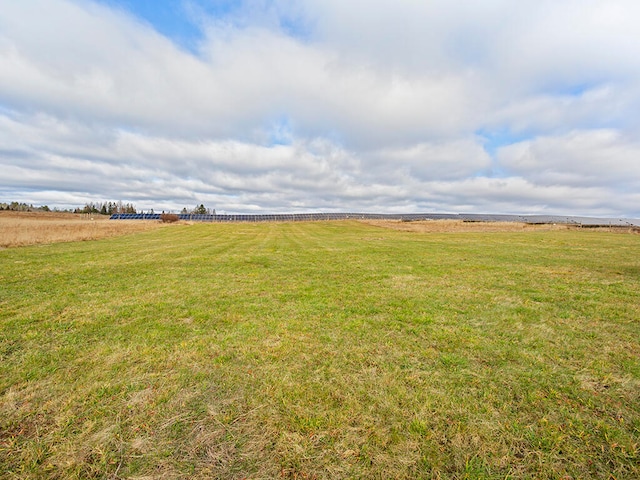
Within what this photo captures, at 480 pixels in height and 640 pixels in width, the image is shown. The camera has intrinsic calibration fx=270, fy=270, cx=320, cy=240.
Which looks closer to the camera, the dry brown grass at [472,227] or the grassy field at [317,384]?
the grassy field at [317,384]

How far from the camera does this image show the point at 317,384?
14.0 ft

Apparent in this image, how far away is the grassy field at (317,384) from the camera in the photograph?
117 inches

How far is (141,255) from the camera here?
1673 centimetres

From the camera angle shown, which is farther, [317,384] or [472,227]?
[472,227]

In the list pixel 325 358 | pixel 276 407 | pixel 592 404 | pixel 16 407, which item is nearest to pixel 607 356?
pixel 592 404

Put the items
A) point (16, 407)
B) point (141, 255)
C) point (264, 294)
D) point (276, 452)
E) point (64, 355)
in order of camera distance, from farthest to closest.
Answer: point (141, 255) → point (264, 294) → point (64, 355) → point (16, 407) → point (276, 452)

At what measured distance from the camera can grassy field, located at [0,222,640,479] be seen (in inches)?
117

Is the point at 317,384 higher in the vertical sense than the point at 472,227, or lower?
lower

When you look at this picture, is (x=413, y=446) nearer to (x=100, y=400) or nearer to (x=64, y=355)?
(x=100, y=400)

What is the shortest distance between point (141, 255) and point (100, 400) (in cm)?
1519

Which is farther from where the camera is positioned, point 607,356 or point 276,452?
point 607,356

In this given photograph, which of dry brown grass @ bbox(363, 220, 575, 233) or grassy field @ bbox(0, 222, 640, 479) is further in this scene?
dry brown grass @ bbox(363, 220, 575, 233)

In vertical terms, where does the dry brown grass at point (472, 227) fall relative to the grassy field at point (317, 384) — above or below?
above

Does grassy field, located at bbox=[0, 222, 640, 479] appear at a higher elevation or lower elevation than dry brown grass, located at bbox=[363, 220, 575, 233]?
lower
